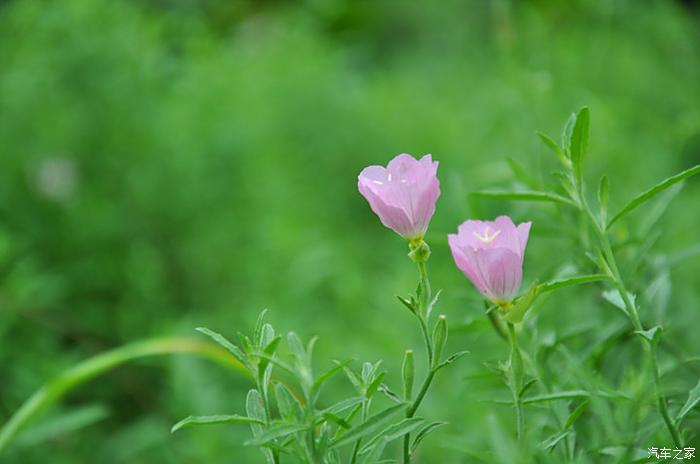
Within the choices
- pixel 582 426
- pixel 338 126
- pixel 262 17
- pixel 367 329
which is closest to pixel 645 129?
pixel 338 126

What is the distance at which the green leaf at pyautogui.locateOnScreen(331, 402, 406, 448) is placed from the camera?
56 cm

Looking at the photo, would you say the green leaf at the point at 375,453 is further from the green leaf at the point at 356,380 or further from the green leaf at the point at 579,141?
the green leaf at the point at 579,141

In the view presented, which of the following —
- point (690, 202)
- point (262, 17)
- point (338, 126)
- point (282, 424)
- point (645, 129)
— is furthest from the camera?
point (262, 17)

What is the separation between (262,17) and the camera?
139 inches

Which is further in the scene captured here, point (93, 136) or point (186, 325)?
point (93, 136)

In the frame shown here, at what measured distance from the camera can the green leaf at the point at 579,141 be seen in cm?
61

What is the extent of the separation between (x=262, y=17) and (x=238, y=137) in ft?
5.92

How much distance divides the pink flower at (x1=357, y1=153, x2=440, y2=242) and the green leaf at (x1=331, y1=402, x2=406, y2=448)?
13 centimetres

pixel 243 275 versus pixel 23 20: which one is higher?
pixel 23 20

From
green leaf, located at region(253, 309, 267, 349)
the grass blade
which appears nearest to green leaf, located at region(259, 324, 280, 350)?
green leaf, located at region(253, 309, 267, 349)

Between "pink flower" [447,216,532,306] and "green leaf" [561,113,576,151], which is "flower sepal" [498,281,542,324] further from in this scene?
"green leaf" [561,113,576,151]

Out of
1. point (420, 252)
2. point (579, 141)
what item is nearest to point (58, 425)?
point (420, 252)

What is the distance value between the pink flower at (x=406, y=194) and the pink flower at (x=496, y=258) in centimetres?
3

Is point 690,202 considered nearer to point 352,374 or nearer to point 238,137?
point 238,137
